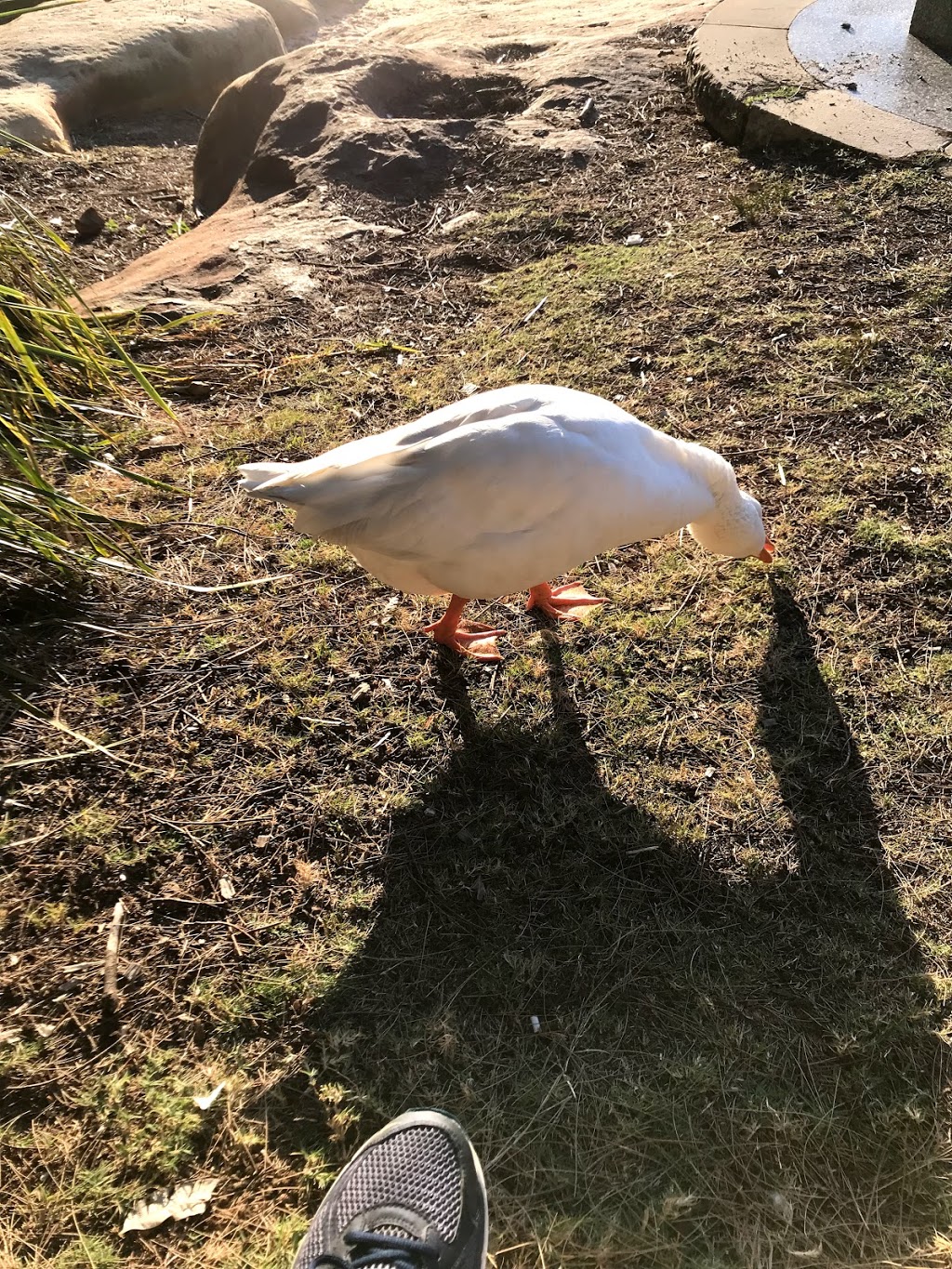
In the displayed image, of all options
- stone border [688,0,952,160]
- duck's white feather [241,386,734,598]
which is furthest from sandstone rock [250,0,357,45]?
duck's white feather [241,386,734,598]

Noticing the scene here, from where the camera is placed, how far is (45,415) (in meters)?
2.89

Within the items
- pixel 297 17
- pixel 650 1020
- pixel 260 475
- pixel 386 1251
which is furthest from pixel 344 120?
pixel 297 17

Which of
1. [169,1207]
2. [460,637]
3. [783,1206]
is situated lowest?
[169,1207]

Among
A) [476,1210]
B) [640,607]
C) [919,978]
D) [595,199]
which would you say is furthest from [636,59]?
[476,1210]

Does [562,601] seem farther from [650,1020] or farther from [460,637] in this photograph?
[650,1020]

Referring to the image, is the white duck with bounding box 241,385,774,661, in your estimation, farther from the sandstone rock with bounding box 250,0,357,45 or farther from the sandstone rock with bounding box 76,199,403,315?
the sandstone rock with bounding box 250,0,357,45

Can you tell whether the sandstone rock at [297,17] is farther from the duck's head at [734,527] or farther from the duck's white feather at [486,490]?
the duck's head at [734,527]

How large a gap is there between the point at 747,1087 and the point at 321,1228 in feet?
3.15

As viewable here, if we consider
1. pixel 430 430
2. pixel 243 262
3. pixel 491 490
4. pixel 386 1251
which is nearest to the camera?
pixel 386 1251

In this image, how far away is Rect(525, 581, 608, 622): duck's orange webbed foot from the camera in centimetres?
265

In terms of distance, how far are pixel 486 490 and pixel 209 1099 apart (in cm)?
163

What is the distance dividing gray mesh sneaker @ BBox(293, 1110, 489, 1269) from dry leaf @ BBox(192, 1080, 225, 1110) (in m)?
0.34

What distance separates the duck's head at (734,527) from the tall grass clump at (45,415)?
6.11ft

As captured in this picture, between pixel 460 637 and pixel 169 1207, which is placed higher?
pixel 460 637
